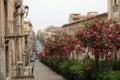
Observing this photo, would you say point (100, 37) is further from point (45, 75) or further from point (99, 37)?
point (45, 75)

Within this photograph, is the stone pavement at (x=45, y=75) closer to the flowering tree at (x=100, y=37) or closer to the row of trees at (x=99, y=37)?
the row of trees at (x=99, y=37)

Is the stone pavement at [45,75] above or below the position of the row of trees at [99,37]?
below

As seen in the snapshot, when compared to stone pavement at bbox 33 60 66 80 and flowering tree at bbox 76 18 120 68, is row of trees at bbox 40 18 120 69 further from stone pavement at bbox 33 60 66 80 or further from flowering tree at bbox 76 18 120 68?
stone pavement at bbox 33 60 66 80

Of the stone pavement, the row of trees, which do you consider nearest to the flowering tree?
the row of trees

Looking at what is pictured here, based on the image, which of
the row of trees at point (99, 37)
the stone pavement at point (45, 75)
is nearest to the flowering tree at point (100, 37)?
the row of trees at point (99, 37)

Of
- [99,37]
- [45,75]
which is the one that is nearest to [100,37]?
[99,37]

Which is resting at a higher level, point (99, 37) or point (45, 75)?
point (99, 37)

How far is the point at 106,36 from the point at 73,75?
20.3 feet

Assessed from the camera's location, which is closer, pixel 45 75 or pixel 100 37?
pixel 100 37

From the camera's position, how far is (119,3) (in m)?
35.2

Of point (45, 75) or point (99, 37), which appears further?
point (45, 75)

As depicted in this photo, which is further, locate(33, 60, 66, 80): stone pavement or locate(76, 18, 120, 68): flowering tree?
locate(33, 60, 66, 80): stone pavement

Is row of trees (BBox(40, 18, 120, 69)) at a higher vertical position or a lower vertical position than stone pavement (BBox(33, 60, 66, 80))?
higher

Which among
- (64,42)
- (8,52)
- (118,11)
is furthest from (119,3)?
(8,52)
